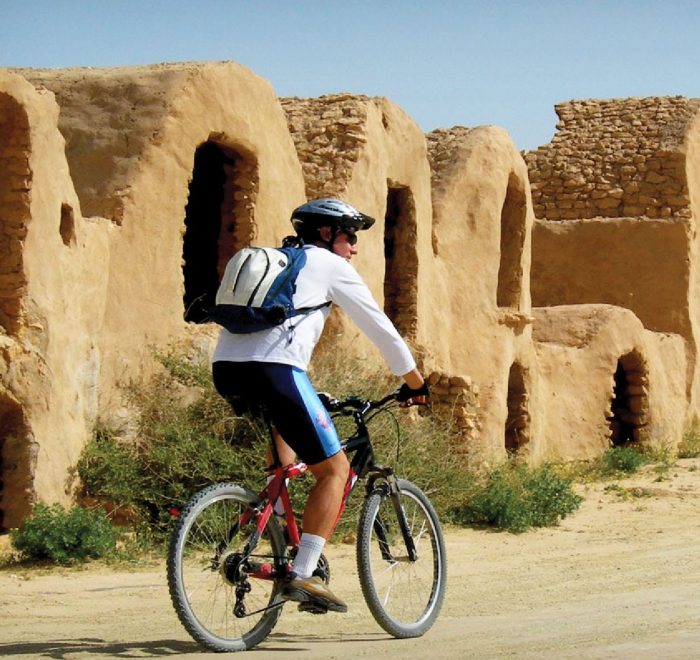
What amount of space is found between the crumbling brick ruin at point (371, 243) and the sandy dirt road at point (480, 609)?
6.75 ft

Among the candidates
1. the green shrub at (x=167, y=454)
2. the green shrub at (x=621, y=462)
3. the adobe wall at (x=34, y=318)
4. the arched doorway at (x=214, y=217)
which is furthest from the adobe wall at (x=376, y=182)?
the green shrub at (x=621, y=462)

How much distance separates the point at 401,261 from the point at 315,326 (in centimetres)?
950

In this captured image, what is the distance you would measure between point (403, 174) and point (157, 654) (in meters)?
10.0

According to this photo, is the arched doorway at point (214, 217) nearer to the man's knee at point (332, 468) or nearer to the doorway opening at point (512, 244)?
the doorway opening at point (512, 244)

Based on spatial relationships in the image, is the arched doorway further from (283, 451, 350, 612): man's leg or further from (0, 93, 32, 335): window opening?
(283, 451, 350, 612): man's leg

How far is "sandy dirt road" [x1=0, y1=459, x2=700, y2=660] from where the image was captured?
5391 millimetres

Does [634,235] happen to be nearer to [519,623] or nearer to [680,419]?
[680,419]

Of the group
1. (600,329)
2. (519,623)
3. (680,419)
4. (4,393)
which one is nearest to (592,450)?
(600,329)

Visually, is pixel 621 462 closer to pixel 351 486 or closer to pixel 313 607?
pixel 351 486

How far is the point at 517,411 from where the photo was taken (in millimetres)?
17391

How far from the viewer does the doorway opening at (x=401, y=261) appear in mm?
14594

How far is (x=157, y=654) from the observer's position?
5.28 metres

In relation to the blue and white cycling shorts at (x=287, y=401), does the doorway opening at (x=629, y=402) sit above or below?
below

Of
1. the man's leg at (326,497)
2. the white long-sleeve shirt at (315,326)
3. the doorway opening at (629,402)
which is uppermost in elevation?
the white long-sleeve shirt at (315,326)
